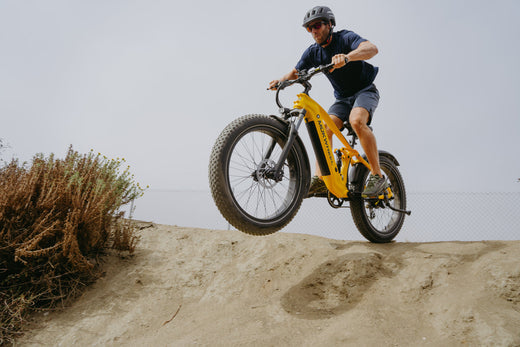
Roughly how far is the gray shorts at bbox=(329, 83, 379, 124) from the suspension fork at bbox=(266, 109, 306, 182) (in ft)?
3.19

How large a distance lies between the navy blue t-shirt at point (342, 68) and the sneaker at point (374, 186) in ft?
3.56

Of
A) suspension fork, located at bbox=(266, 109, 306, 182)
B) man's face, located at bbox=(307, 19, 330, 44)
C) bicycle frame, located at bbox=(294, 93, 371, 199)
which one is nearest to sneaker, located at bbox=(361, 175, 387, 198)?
bicycle frame, located at bbox=(294, 93, 371, 199)

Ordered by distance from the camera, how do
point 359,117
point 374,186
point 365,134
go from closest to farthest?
point 359,117, point 365,134, point 374,186

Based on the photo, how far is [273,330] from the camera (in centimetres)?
254

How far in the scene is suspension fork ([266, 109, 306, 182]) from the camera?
2.70 meters

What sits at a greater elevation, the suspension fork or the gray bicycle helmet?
the gray bicycle helmet

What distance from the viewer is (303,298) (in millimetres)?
3062

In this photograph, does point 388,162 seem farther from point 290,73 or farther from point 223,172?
point 223,172

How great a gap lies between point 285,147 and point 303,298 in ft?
4.83

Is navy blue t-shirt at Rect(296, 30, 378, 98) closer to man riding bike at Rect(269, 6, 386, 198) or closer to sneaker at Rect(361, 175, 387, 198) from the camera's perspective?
man riding bike at Rect(269, 6, 386, 198)

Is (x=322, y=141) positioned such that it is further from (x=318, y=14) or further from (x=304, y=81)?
(x=318, y=14)

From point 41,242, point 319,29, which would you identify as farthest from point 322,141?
point 41,242

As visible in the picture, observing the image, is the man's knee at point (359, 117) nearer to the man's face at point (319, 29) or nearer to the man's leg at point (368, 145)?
the man's leg at point (368, 145)

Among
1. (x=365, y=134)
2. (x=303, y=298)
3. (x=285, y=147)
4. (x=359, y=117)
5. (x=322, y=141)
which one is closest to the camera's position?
(x=285, y=147)
